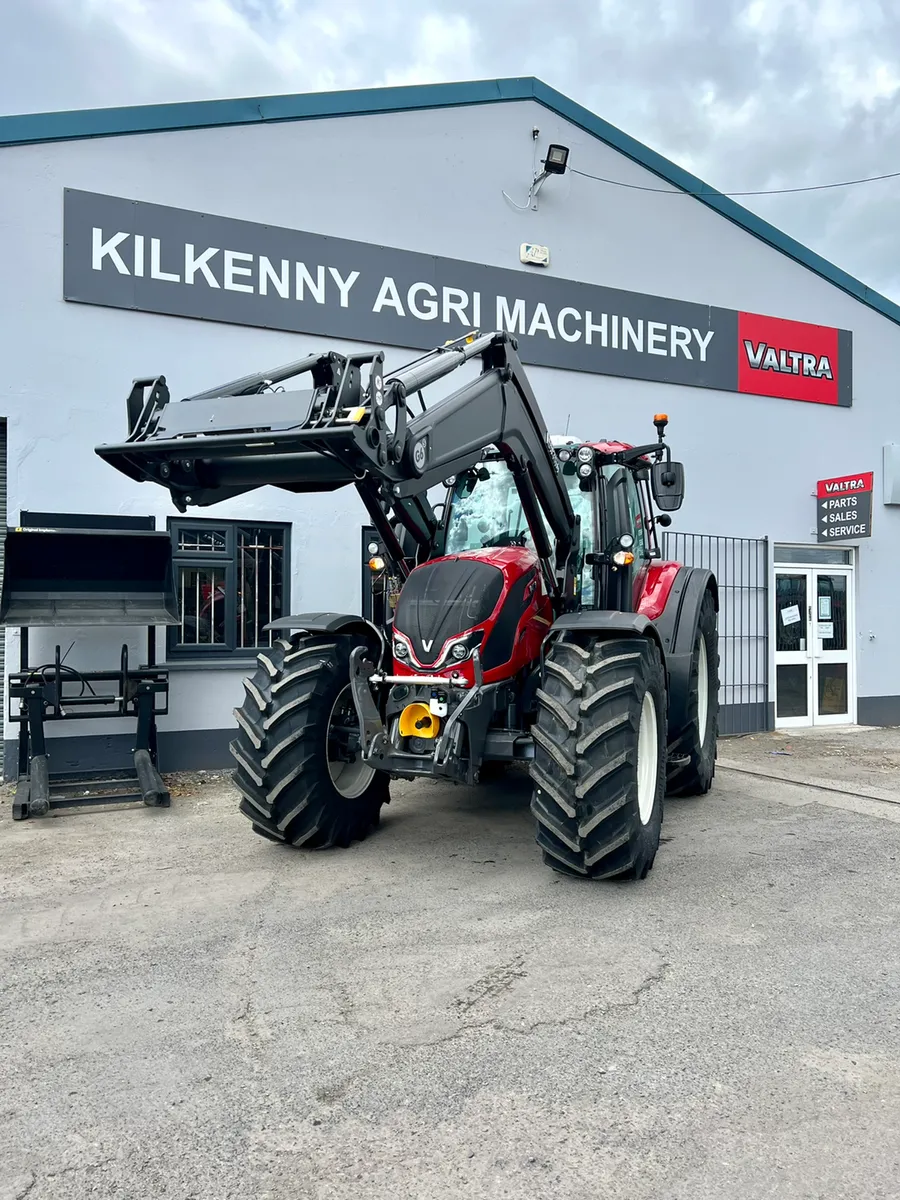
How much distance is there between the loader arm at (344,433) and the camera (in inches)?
161

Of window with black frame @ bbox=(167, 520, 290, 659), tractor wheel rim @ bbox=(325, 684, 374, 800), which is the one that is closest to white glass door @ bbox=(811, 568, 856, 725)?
window with black frame @ bbox=(167, 520, 290, 659)

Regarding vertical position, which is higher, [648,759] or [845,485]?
[845,485]

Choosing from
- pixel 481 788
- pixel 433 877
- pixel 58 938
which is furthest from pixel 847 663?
pixel 58 938

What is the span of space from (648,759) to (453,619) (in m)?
1.45

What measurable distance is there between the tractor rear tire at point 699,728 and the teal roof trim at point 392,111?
19.7 feet

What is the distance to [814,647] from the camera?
11500 millimetres

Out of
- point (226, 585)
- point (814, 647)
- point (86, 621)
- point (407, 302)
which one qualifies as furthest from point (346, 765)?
point (814, 647)

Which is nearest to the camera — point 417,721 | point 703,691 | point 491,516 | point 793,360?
point 417,721

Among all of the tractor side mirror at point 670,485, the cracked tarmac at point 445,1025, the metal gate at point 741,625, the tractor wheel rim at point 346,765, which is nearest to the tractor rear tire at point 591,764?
the cracked tarmac at point 445,1025

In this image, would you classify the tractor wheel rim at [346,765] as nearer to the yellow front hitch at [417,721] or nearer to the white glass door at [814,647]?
the yellow front hitch at [417,721]

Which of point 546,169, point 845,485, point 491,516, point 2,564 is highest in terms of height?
point 546,169

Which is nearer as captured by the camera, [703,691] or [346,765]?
[346,765]

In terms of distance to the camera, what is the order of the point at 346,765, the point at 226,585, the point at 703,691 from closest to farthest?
the point at 346,765 → the point at 703,691 → the point at 226,585

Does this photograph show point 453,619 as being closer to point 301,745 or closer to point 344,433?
point 301,745
